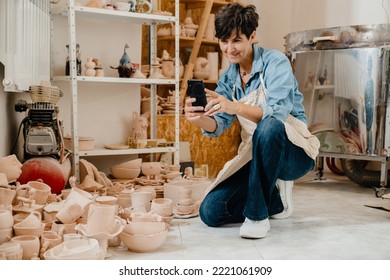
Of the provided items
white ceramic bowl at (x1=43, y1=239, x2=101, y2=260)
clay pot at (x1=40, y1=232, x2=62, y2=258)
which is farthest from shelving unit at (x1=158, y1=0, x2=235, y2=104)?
white ceramic bowl at (x1=43, y1=239, x2=101, y2=260)

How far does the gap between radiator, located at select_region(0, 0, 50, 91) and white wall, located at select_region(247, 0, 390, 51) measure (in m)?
2.49

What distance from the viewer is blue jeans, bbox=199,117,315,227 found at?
221 centimetres

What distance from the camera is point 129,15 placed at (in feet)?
11.7

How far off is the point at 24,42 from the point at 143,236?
1.43m

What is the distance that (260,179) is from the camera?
2.23m

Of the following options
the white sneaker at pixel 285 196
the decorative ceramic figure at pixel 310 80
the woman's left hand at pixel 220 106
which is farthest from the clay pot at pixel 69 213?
the decorative ceramic figure at pixel 310 80

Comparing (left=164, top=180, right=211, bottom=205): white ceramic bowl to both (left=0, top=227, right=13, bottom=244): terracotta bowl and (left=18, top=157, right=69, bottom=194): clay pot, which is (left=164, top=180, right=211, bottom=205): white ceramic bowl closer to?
(left=18, top=157, right=69, bottom=194): clay pot

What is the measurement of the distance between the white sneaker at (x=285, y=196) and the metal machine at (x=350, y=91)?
1.11 meters

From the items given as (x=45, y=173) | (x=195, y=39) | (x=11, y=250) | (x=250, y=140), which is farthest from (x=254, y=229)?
(x=195, y=39)

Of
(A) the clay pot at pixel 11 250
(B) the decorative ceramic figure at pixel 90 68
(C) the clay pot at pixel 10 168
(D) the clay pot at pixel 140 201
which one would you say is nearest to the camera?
(A) the clay pot at pixel 11 250

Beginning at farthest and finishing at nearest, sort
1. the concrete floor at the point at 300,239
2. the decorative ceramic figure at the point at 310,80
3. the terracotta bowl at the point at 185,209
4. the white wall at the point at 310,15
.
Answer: the white wall at the point at 310,15 → the decorative ceramic figure at the point at 310,80 → the terracotta bowl at the point at 185,209 → the concrete floor at the point at 300,239

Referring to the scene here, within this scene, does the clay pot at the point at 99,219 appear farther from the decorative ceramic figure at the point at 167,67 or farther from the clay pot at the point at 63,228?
the decorative ceramic figure at the point at 167,67

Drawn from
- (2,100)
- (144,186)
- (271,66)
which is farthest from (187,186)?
(2,100)

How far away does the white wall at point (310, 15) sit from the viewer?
14.6ft
